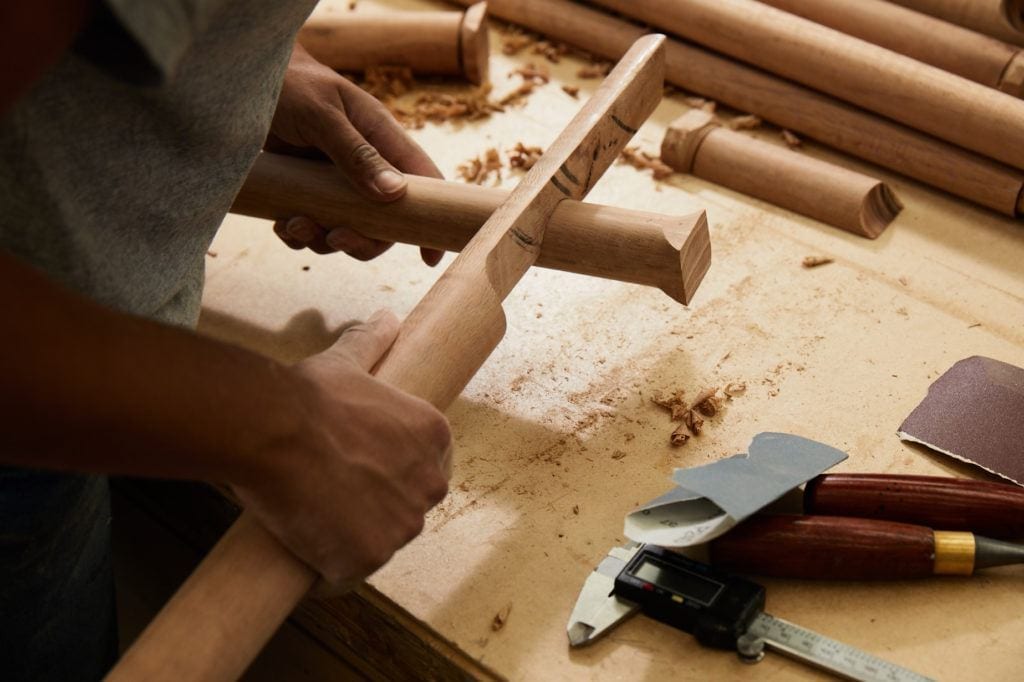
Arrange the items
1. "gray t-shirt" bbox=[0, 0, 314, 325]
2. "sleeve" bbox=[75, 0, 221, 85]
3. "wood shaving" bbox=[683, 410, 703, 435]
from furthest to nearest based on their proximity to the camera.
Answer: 1. "wood shaving" bbox=[683, 410, 703, 435]
2. "gray t-shirt" bbox=[0, 0, 314, 325]
3. "sleeve" bbox=[75, 0, 221, 85]

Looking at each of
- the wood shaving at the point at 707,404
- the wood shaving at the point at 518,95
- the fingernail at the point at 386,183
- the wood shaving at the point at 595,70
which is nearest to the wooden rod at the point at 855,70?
the wood shaving at the point at 595,70

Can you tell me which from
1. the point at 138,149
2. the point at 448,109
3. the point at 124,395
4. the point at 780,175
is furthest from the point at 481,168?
the point at 124,395

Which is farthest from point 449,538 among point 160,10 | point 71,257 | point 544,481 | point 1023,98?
point 1023,98

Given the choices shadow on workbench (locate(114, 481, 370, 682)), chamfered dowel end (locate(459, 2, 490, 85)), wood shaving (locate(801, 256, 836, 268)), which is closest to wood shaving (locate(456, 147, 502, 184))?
chamfered dowel end (locate(459, 2, 490, 85))

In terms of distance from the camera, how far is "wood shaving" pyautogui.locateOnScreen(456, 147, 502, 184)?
1.90 m

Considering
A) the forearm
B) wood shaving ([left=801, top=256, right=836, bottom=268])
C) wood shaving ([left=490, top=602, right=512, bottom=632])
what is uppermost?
the forearm

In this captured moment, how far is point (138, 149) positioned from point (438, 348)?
39cm

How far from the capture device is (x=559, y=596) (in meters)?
1.22

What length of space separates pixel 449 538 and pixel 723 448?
39 centimetres

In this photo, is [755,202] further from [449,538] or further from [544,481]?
[449,538]

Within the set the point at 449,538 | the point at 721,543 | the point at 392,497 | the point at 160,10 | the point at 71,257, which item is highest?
the point at 160,10

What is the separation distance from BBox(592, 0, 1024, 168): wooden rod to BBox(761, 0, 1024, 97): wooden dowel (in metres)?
0.06

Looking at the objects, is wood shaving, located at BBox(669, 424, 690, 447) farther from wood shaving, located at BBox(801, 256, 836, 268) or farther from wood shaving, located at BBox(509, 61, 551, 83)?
wood shaving, located at BBox(509, 61, 551, 83)

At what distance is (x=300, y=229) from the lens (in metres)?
1.60
